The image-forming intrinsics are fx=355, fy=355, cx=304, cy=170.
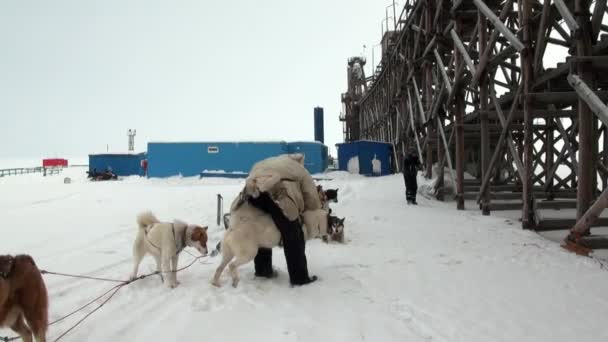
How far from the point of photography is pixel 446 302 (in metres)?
3.78

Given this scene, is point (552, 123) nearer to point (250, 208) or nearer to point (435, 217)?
point (435, 217)

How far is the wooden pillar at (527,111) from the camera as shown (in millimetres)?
6988

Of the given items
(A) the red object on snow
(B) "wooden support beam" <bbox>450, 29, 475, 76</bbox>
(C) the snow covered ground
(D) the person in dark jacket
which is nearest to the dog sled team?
(C) the snow covered ground

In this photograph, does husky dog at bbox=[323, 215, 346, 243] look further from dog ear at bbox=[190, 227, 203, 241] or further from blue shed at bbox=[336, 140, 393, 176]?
blue shed at bbox=[336, 140, 393, 176]

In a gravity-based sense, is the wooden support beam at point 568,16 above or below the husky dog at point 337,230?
above

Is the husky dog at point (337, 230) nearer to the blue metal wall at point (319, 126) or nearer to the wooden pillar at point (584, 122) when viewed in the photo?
the wooden pillar at point (584, 122)

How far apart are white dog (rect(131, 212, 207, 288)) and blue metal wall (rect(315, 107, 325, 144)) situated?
39.7 meters

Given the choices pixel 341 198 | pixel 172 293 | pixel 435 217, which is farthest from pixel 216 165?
pixel 172 293

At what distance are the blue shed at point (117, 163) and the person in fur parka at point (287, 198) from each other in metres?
34.3

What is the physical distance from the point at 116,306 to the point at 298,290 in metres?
1.94

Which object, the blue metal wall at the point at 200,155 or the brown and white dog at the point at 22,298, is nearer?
the brown and white dog at the point at 22,298

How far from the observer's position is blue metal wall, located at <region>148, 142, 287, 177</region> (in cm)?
2606

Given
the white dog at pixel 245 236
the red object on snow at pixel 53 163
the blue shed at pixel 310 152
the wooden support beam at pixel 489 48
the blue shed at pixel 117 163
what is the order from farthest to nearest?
1. the red object on snow at pixel 53 163
2. the blue shed at pixel 117 163
3. the blue shed at pixel 310 152
4. the wooden support beam at pixel 489 48
5. the white dog at pixel 245 236

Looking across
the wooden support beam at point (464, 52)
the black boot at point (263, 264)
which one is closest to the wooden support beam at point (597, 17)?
the wooden support beam at point (464, 52)
